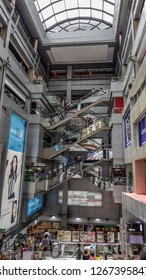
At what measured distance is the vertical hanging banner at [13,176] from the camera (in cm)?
1247

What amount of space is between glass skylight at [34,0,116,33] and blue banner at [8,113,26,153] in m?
14.3

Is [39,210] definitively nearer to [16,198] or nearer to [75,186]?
A: [75,186]

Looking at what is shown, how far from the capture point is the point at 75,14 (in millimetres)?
23750

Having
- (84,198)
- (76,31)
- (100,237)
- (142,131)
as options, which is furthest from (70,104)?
(100,237)

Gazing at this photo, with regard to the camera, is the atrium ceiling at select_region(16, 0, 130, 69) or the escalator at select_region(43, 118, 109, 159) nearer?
the escalator at select_region(43, 118, 109, 159)

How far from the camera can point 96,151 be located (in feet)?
63.5

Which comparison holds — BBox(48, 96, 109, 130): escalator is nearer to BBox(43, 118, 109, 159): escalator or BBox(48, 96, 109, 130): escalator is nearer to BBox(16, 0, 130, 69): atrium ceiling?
BBox(43, 118, 109, 159): escalator

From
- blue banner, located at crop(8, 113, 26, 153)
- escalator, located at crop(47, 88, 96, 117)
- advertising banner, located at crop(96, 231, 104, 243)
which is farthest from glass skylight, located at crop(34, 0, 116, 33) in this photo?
advertising banner, located at crop(96, 231, 104, 243)

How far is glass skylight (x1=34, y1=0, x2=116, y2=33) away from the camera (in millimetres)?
21516

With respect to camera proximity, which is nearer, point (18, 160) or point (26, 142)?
point (18, 160)

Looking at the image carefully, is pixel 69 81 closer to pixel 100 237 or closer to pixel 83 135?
pixel 83 135
